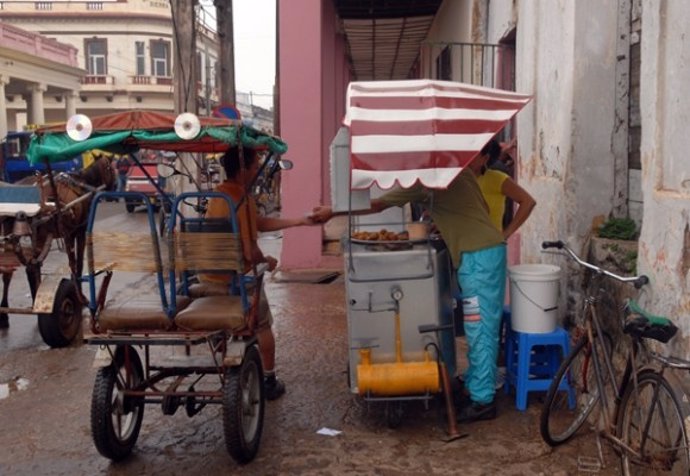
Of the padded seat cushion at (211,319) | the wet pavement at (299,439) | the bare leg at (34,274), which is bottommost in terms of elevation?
the wet pavement at (299,439)

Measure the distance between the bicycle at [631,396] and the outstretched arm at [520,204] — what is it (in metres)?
0.46

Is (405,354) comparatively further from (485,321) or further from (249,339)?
(249,339)

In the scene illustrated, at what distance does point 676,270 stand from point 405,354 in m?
1.68

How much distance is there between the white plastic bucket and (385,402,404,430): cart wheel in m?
0.93

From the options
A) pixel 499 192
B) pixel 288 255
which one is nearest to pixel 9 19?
pixel 288 255

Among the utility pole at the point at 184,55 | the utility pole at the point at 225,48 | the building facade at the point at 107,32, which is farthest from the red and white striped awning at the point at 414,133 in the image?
the building facade at the point at 107,32

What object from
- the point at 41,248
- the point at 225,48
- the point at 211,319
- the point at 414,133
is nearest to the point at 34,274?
the point at 41,248

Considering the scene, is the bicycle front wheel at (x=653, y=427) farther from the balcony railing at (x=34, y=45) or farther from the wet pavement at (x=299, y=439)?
the balcony railing at (x=34, y=45)

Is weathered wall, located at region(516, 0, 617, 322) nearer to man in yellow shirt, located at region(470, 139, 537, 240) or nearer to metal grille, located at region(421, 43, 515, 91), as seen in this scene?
man in yellow shirt, located at region(470, 139, 537, 240)

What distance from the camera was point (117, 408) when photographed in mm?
4484

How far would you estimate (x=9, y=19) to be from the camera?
47.5 m

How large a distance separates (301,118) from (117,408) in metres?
6.61

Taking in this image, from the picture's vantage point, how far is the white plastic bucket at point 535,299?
16.2 ft

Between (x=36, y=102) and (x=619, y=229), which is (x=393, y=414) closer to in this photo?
(x=619, y=229)
